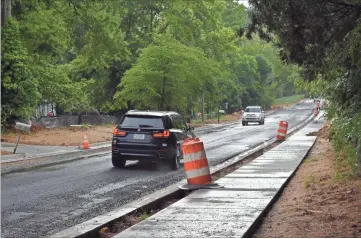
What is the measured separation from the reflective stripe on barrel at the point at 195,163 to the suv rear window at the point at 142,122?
528 cm

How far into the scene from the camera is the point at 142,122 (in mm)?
17281

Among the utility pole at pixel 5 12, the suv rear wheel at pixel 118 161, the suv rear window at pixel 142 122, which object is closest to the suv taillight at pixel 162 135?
the suv rear window at pixel 142 122

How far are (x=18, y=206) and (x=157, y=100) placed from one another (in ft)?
98.8

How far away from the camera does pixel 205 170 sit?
12.0 meters

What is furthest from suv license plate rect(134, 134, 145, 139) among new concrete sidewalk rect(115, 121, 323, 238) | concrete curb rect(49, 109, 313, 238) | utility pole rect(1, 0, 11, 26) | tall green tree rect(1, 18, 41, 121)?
utility pole rect(1, 0, 11, 26)

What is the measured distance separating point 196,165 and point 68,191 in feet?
9.40

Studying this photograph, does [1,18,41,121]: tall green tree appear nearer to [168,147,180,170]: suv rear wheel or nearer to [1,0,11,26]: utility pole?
[1,0,11,26]: utility pole

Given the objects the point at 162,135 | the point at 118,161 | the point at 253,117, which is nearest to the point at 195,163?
the point at 162,135

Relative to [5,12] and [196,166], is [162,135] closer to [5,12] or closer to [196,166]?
[196,166]

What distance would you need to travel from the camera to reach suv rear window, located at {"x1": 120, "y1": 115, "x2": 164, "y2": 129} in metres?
17.1

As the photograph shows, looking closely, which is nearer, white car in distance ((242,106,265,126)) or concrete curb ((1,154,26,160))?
concrete curb ((1,154,26,160))

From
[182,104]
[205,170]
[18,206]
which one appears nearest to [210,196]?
[205,170]

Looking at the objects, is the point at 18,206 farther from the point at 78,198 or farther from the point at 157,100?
the point at 157,100

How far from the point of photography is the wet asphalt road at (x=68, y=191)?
8984 millimetres
